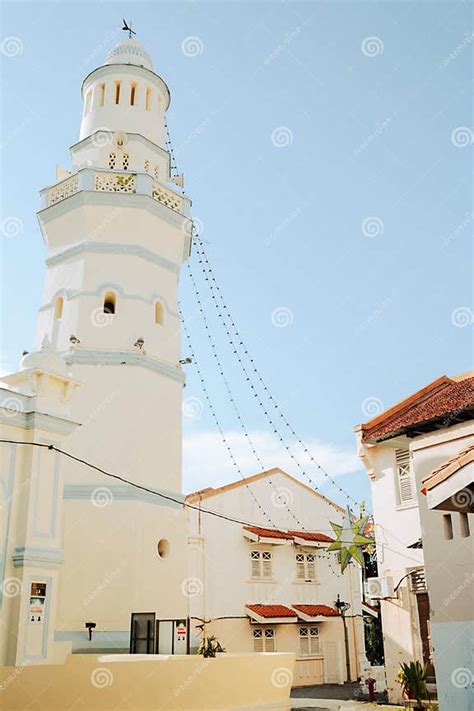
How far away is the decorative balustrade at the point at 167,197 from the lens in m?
18.9

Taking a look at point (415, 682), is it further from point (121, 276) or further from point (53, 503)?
point (121, 276)

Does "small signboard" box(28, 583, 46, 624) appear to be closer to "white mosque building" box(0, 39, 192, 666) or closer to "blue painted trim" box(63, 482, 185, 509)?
"white mosque building" box(0, 39, 192, 666)

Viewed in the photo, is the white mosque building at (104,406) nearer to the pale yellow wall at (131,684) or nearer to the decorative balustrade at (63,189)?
the decorative balustrade at (63,189)

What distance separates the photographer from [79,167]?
1975 centimetres

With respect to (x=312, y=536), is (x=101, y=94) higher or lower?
higher

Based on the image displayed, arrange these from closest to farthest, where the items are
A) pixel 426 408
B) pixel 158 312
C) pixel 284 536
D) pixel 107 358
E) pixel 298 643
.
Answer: pixel 426 408 → pixel 107 358 → pixel 158 312 → pixel 298 643 → pixel 284 536

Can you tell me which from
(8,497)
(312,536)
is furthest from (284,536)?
(8,497)

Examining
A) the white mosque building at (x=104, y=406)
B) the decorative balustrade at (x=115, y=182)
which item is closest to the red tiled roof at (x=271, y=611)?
the white mosque building at (x=104, y=406)

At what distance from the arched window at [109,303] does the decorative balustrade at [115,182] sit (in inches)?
119

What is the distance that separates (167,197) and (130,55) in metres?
5.37

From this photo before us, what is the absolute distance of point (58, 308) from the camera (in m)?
18.0

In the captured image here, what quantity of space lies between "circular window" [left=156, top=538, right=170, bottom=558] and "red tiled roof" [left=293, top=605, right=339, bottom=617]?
35.7 ft

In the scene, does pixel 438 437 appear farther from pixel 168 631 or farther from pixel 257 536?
pixel 257 536

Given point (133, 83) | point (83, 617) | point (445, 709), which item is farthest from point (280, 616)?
point (133, 83)
